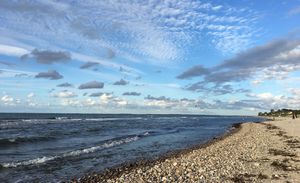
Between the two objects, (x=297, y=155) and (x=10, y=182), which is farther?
(x=297, y=155)

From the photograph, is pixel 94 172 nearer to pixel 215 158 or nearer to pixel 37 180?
pixel 37 180

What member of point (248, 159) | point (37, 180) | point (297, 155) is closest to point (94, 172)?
point (37, 180)

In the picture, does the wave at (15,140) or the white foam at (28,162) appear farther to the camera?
the wave at (15,140)

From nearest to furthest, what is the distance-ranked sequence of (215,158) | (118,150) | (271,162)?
1. (271,162)
2. (215,158)
3. (118,150)

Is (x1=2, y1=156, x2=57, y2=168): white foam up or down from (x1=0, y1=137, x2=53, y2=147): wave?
down

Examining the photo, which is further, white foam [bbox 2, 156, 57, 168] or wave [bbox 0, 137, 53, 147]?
wave [bbox 0, 137, 53, 147]

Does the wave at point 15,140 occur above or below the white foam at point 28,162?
above

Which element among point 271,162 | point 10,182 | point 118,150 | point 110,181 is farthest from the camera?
point 118,150

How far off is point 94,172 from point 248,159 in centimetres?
886

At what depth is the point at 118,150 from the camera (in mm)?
30938

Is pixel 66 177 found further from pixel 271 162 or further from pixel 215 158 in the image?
pixel 271 162

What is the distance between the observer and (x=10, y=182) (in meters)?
17.8

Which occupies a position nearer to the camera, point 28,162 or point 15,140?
point 28,162

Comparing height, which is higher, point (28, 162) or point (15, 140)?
point (15, 140)
